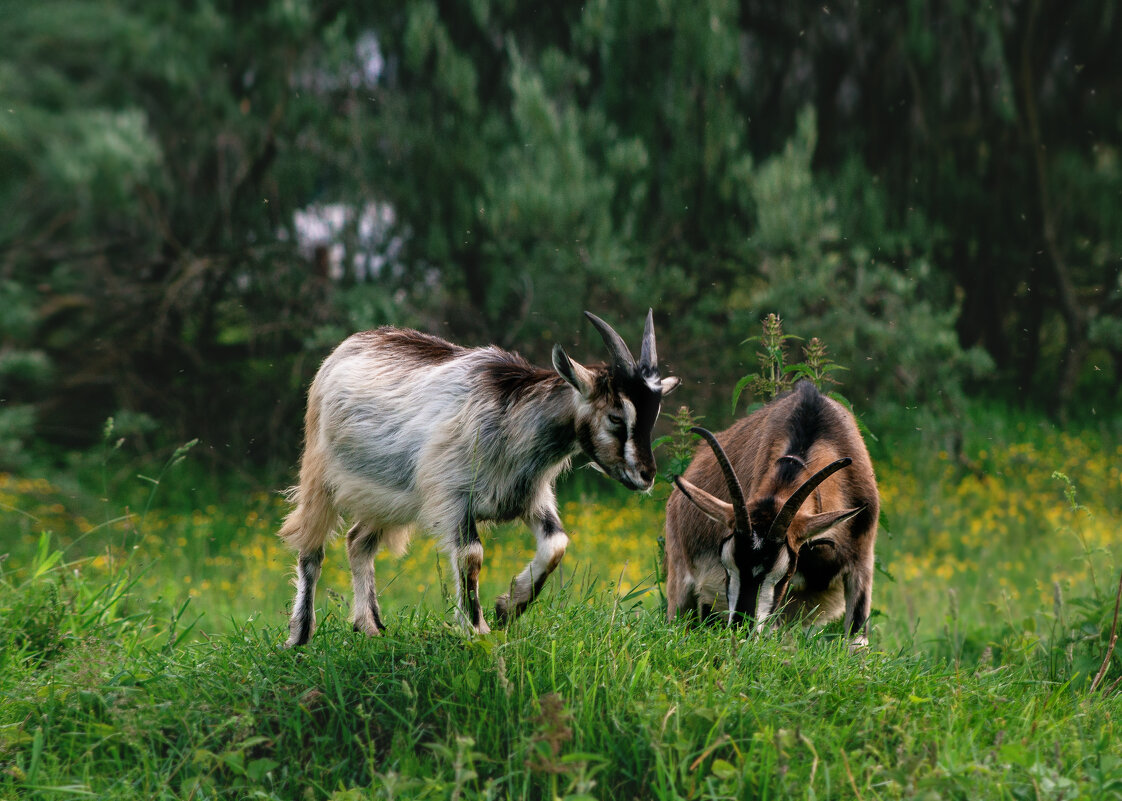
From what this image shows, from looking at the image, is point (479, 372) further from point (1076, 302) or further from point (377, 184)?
point (1076, 302)

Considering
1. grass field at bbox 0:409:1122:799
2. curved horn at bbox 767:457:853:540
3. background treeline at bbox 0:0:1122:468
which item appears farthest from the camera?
background treeline at bbox 0:0:1122:468

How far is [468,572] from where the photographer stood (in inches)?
164

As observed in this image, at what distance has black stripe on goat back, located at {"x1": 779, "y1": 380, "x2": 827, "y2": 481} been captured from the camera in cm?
537

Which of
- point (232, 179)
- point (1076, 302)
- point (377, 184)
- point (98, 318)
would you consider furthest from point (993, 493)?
point (98, 318)

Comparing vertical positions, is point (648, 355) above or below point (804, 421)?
above

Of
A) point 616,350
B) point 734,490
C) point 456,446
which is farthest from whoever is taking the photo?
point 734,490

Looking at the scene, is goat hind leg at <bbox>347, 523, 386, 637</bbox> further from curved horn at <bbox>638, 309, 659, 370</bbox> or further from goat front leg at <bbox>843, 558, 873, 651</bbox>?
goat front leg at <bbox>843, 558, 873, 651</bbox>

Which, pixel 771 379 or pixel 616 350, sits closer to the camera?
pixel 616 350

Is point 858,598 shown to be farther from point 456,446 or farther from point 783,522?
point 456,446

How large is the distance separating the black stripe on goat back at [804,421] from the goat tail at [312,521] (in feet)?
7.38

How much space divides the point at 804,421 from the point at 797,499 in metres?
1.13

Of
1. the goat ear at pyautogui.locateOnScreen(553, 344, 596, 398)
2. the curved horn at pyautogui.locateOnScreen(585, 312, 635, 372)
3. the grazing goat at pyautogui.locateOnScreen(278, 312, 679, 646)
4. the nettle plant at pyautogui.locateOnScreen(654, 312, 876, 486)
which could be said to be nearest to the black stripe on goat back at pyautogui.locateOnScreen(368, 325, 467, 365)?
the grazing goat at pyautogui.locateOnScreen(278, 312, 679, 646)

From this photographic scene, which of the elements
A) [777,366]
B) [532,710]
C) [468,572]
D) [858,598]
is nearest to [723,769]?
[532,710]

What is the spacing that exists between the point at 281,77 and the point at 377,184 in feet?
5.46
